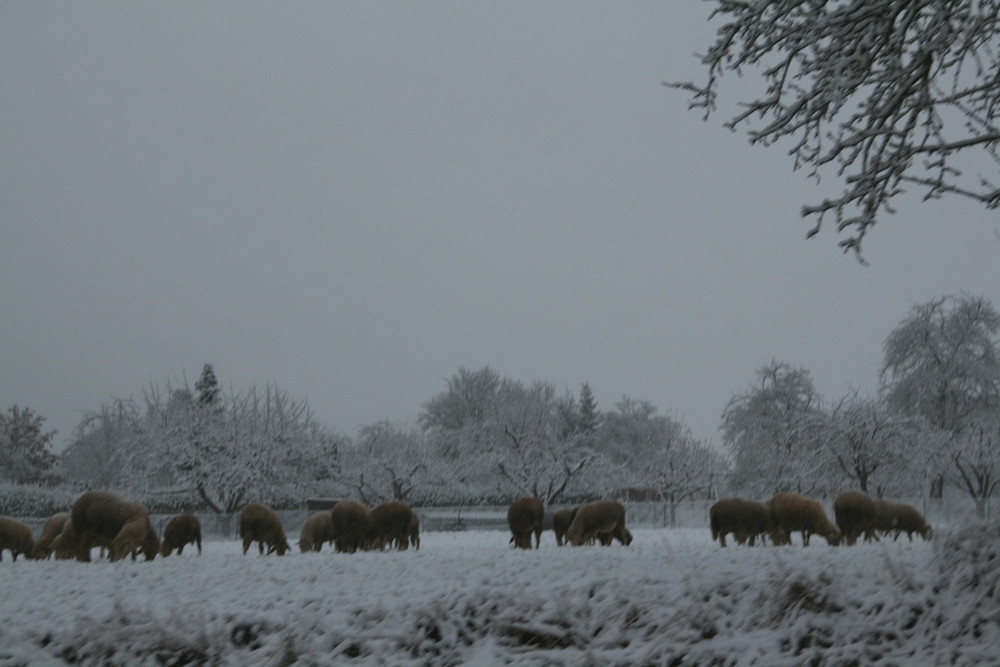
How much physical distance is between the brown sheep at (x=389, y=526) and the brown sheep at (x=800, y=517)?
9037mm

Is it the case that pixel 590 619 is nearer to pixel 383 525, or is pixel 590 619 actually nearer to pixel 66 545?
pixel 66 545

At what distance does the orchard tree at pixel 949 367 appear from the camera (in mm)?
36719

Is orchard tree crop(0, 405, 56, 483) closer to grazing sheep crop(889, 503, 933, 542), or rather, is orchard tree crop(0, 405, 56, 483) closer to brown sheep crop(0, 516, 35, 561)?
brown sheep crop(0, 516, 35, 561)

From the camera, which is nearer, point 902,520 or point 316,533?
point 902,520

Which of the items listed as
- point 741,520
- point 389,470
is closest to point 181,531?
point 741,520

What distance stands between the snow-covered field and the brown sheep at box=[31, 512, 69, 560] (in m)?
12.8

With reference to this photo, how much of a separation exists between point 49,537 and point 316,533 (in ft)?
20.7

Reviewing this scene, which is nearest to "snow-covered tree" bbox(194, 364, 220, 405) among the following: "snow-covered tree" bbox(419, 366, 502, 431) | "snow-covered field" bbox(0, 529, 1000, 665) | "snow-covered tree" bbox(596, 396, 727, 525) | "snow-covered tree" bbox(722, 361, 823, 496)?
"snow-covered tree" bbox(419, 366, 502, 431)

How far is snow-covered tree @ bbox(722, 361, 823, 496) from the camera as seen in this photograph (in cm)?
3881

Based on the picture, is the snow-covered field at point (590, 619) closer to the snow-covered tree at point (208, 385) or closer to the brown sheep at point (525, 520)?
the brown sheep at point (525, 520)

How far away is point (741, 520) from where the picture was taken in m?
19.5

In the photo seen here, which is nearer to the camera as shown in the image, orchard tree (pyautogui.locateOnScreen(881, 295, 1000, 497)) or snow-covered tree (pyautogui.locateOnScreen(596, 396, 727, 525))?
orchard tree (pyautogui.locateOnScreen(881, 295, 1000, 497))

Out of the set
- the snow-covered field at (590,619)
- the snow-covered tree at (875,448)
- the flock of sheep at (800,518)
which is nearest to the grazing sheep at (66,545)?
the snow-covered field at (590,619)

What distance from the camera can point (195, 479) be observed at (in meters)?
38.0
